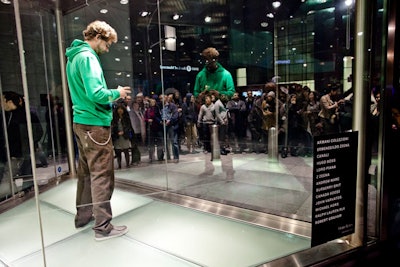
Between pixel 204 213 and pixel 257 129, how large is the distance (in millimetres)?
1878

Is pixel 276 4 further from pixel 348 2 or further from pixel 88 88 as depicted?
pixel 88 88

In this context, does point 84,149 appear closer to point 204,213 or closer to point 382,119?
point 204,213

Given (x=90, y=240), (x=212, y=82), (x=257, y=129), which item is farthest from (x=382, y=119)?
(x=257, y=129)

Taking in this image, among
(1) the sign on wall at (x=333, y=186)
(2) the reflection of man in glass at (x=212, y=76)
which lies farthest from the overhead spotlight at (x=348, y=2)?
(2) the reflection of man in glass at (x=212, y=76)

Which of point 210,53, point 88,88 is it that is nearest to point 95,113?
point 88,88

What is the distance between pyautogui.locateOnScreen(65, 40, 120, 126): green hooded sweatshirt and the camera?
1.73m

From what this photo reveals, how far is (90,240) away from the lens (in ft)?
6.54

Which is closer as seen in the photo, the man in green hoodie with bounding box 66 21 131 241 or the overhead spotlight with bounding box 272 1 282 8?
the man in green hoodie with bounding box 66 21 131 241

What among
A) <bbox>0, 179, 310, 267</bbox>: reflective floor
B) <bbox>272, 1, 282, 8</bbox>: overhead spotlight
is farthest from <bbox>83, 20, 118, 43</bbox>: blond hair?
<bbox>272, 1, 282, 8</bbox>: overhead spotlight

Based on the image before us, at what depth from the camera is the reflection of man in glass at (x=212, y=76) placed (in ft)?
10.5

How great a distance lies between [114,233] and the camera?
2061 millimetres

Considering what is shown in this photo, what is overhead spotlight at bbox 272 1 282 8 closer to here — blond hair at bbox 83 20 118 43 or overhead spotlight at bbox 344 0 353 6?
overhead spotlight at bbox 344 0 353 6

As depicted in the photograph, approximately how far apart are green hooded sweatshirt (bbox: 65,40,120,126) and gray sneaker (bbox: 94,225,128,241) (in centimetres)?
76

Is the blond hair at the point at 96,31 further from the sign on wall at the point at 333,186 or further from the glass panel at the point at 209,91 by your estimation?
the sign on wall at the point at 333,186
